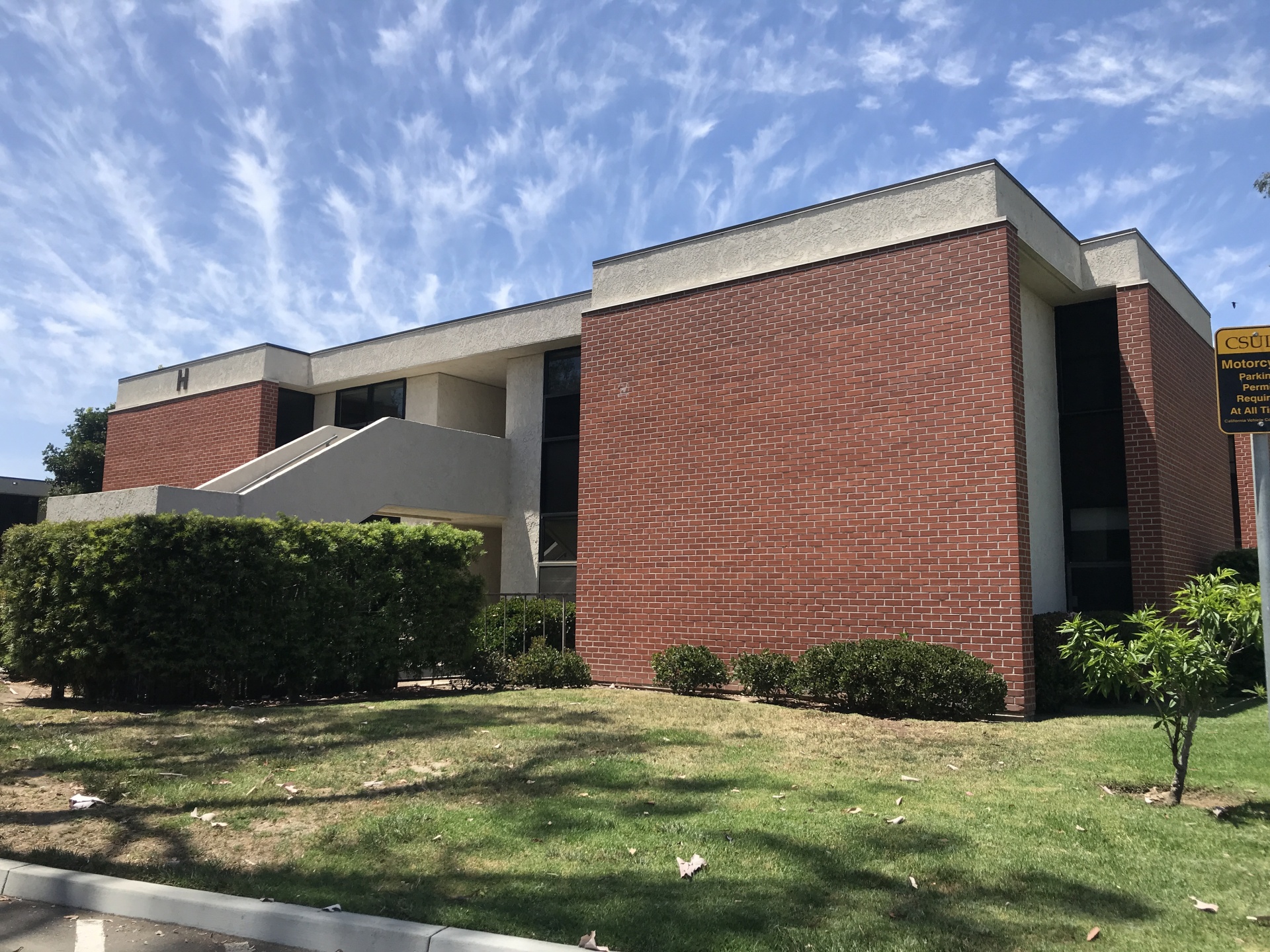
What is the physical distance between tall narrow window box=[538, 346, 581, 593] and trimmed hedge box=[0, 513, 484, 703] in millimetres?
5166

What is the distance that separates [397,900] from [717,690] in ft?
29.9

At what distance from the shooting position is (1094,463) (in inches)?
569

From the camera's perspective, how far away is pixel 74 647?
11.2 meters

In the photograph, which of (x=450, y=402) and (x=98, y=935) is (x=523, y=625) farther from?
(x=98, y=935)

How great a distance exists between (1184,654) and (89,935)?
7.00m

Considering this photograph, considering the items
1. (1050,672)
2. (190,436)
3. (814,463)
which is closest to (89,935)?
(814,463)

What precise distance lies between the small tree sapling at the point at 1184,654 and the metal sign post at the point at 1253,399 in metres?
0.72

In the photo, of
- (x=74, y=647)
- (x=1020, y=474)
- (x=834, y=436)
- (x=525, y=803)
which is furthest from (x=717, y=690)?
(x=74, y=647)

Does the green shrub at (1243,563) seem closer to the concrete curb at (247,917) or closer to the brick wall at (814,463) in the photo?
the brick wall at (814,463)

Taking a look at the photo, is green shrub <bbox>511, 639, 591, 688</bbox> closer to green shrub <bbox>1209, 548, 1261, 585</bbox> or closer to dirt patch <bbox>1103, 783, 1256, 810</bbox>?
dirt patch <bbox>1103, 783, 1256, 810</bbox>

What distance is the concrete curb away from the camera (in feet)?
13.6

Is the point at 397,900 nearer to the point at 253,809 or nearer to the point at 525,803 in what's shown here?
the point at 525,803

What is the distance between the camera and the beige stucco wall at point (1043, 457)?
13.3 metres

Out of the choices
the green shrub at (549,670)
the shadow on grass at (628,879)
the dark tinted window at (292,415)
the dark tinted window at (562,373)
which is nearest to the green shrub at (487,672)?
the green shrub at (549,670)
